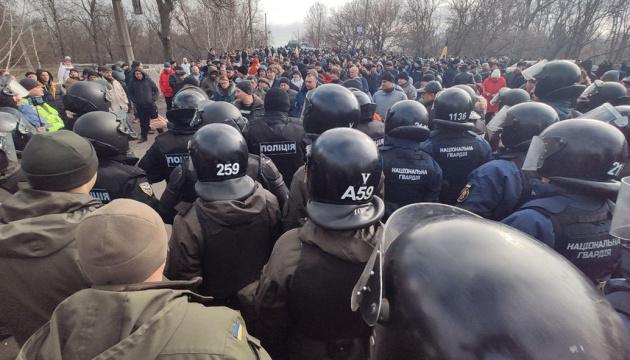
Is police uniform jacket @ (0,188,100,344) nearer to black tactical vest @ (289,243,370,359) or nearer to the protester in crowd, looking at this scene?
black tactical vest @ (289,243,370,359)

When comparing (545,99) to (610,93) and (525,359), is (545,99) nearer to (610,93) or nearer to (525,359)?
(610,93)

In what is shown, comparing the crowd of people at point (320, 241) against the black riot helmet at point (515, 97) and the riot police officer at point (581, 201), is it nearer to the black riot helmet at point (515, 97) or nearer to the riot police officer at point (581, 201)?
the riot police officer at point (581, 201)

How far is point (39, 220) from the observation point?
1.77 meters

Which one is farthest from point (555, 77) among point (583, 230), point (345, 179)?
point (345, 179)

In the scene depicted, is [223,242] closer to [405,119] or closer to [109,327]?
[109,327]

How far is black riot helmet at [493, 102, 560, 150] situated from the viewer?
3146 millimetres

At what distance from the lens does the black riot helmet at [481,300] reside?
30.1 inches

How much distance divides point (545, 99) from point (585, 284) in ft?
17.8

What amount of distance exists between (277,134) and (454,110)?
2.07 m

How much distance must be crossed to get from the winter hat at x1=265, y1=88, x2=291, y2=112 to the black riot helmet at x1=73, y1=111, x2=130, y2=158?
5.48 feet

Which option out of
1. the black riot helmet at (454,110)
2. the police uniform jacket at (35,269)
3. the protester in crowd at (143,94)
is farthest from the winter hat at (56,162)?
the protester in crowd at (143,94)

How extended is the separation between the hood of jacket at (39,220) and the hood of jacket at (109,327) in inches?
30.7

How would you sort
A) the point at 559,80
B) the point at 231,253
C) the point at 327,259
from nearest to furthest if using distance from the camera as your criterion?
1. the point at 327,259
2. the point at 231,253
3. the point at 559,80

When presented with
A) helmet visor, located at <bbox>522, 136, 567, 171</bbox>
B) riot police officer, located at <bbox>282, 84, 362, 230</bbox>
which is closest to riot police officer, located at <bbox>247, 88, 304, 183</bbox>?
riot police officer, located at <bbox>282, 84, 362, 230</bbox>
